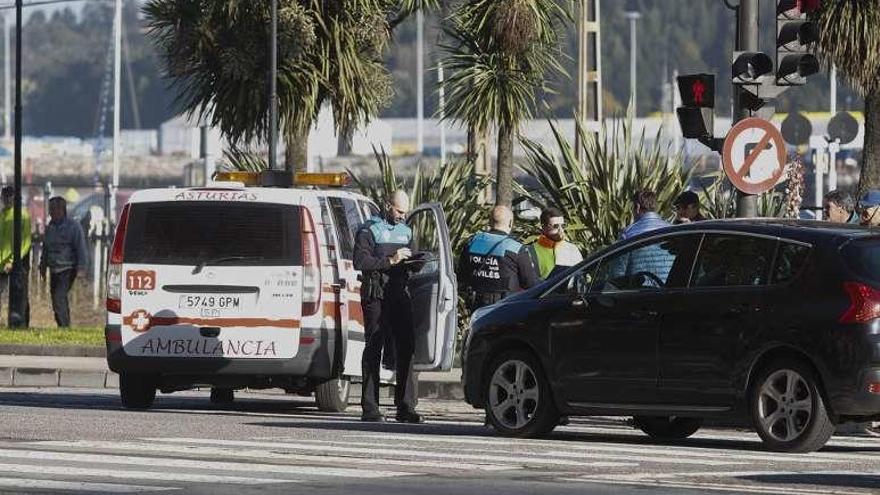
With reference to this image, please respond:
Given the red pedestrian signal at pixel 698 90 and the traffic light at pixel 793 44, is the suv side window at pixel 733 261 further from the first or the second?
the red pedestrian signal at pixel 698 90

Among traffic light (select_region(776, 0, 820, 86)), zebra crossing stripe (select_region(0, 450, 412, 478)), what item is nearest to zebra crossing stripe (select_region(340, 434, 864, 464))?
zebra crossing stripe (select_region(0, 450, 412, 478))

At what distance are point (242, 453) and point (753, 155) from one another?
744 cm

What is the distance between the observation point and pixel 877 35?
87.9ft

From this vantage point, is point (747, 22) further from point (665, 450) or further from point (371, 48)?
point (371, 48)

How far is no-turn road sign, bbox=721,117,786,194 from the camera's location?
20094 millimetres

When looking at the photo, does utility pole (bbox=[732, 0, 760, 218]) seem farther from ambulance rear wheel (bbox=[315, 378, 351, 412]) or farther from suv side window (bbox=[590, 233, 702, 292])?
suv side window (bbox=[590, 233, 702, 292])

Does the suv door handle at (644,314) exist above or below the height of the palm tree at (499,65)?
below

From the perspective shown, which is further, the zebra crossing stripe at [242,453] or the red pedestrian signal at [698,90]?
the red pedestrian signal at [698,90]

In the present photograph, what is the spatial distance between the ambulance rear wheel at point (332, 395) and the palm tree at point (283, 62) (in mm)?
11791

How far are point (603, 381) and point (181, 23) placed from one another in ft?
53.8

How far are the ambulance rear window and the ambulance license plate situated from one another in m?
0.26

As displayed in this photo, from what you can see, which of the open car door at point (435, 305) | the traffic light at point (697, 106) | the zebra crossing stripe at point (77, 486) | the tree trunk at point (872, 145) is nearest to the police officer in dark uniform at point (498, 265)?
the open car door at point (435, 305)

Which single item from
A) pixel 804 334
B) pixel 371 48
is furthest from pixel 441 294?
pixel 371 48

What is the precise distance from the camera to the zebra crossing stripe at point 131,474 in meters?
12.2
